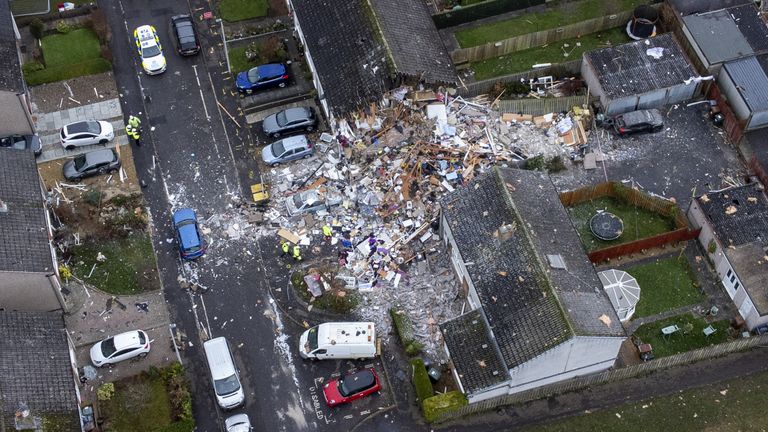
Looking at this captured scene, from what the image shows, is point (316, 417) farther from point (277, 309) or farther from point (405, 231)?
point (405, 231)

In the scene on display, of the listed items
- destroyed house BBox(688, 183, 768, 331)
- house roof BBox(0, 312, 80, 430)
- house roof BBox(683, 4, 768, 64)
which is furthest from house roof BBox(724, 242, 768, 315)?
house roof BBox(0, 312, 80, 430)

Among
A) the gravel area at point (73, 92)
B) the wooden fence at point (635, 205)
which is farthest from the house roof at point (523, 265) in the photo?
the gravel area at point (73, 92)

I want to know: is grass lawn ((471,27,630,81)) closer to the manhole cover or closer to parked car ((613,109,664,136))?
parked car ((613,109,664,136))

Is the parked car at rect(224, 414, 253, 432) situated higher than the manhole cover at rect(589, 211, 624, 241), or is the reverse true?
the manhole cover at rect(589, 211, 624, 241)

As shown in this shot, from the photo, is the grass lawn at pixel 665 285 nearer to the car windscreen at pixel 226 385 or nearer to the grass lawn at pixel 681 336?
the grass lawn at pixel 681 336

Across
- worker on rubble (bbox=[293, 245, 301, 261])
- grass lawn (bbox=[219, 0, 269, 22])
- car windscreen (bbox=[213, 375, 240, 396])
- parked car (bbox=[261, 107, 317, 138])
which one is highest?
grass lawn (bbox=[219, 0, 269, 22])

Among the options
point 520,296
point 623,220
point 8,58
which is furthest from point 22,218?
point 623,220
